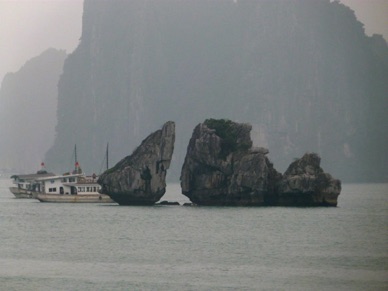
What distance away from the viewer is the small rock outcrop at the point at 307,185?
343 ft

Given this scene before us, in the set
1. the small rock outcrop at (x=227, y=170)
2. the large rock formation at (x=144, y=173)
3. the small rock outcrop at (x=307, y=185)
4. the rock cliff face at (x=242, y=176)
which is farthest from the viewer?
the large rock formation at (x=144, y=173)

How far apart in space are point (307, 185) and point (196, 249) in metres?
32.4

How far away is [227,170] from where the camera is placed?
10962 cm

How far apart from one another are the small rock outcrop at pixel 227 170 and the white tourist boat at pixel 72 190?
17.6m

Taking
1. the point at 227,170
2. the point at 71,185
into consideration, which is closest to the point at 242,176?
the point at 227,170

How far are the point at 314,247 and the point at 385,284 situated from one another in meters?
16.4

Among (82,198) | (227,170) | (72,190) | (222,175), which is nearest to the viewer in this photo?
(227,170)

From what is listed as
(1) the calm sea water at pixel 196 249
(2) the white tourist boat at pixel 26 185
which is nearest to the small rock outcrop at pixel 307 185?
(1) the calm sea water at pixel 196 249

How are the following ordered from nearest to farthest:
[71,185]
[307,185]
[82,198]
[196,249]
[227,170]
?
[196,249] < [307,185] < [227,170] < [82,198] < [71,185]

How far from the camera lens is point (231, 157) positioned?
11094 cm

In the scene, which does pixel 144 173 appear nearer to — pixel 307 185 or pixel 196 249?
pixel 307 185

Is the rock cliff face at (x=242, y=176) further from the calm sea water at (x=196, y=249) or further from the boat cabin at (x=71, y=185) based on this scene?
the boat cabin at (x=71, y=185)

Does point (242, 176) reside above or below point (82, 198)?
above

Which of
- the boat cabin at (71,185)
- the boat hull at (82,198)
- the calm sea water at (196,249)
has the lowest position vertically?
the calm sea water at (196,249)
